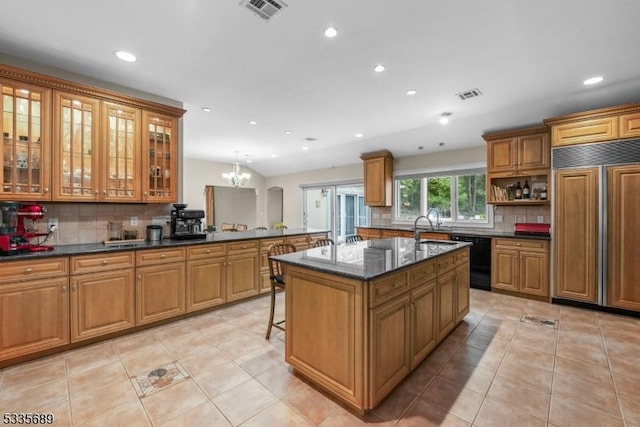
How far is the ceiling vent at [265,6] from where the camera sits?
197 cm

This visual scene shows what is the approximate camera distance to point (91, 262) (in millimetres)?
2738

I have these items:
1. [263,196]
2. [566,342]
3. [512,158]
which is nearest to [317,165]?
[263,196]

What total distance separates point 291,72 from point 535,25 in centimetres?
210

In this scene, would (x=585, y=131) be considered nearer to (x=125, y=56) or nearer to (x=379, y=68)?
(x=379, y=68)

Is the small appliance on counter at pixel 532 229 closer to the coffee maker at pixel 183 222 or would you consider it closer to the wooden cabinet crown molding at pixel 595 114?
the wooden cabinet crown molding at pixel 595 114

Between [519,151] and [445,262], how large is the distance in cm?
297

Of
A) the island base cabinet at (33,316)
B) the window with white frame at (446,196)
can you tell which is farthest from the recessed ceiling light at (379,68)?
the island base cabinet at (33,316)

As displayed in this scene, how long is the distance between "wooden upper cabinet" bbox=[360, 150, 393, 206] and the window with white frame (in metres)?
0.36

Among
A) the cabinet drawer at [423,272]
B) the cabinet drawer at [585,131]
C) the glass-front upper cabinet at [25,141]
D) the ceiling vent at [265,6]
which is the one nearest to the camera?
the ceiling vent at [265,6]

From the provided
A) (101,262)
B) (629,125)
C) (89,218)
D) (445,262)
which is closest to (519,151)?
(629,125)

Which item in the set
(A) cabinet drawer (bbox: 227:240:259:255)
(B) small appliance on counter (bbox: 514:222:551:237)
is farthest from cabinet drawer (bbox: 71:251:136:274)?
(B) small appliance on counter (bbox: 514:222:551:237)

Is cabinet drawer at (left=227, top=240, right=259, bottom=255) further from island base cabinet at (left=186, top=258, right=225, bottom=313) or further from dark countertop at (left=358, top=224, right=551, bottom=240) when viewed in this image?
dark countertop at (left=358, top=224, right=551, bottom=240)

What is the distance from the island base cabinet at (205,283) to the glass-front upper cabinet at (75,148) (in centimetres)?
129

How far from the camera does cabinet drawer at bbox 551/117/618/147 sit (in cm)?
351
